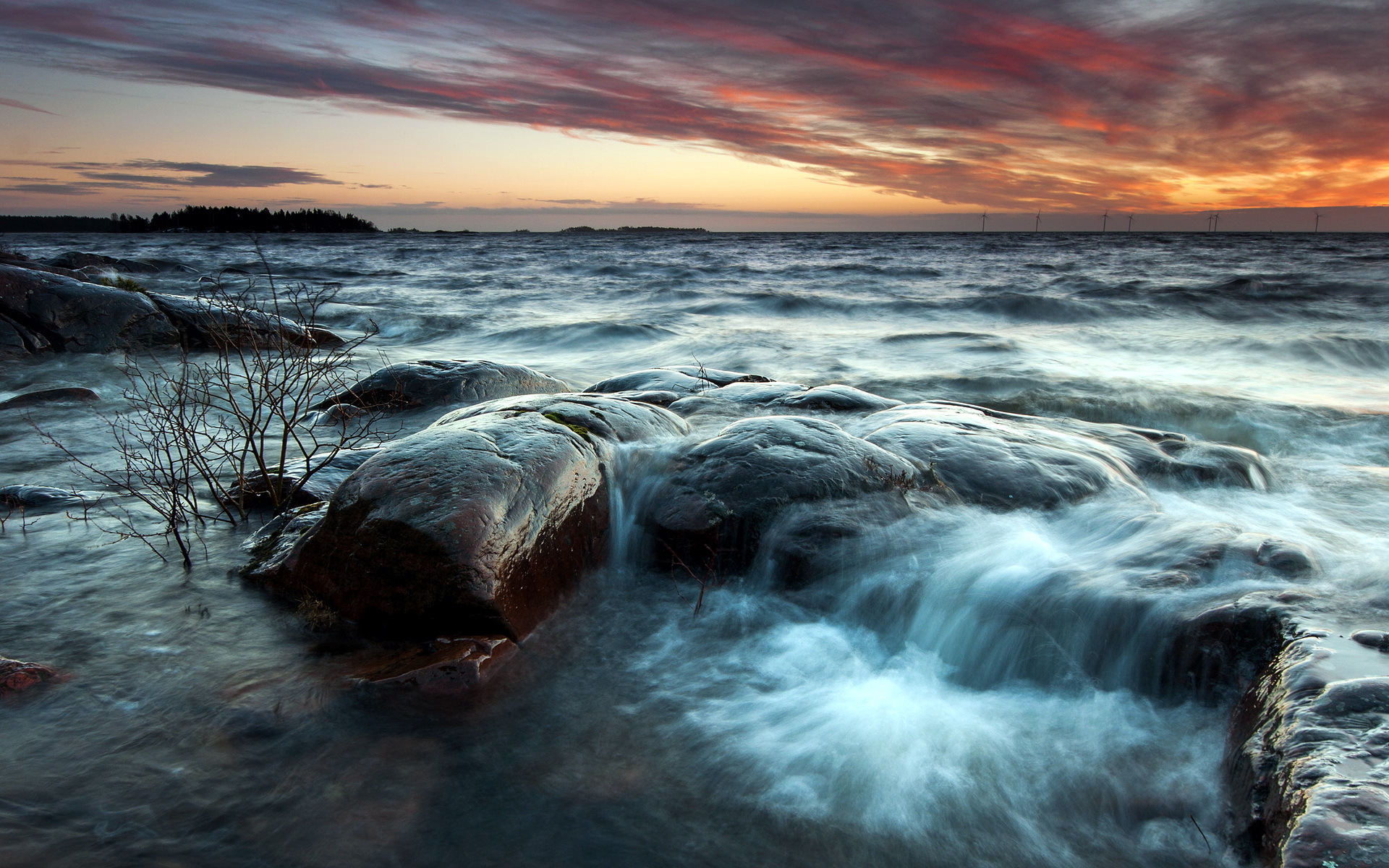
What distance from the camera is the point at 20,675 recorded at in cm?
334

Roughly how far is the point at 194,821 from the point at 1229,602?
4.67 m

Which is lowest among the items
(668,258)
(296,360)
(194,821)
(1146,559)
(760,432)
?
(194,821)

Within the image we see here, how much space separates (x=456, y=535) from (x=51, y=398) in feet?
25.1

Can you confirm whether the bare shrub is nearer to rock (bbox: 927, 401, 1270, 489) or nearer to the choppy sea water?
the choppy sea water

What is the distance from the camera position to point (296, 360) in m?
4.90

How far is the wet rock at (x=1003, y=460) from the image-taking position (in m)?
5.26

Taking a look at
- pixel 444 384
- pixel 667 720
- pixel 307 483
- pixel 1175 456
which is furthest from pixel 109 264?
pixel 1175 456

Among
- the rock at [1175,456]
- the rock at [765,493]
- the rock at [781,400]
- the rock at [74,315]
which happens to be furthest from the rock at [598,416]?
the rock at [74,315]

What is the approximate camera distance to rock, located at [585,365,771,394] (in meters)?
7.87

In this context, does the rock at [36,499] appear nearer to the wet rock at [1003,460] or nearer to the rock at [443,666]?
the rock at [443,666]

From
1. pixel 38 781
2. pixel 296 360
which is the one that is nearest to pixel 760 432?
pixel 296 360

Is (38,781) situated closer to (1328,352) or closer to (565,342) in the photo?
(565,342)

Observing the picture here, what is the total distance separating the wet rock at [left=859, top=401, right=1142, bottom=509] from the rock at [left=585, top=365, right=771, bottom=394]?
7.12ft

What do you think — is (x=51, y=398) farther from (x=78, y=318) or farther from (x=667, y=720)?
(x=667, y=720)
